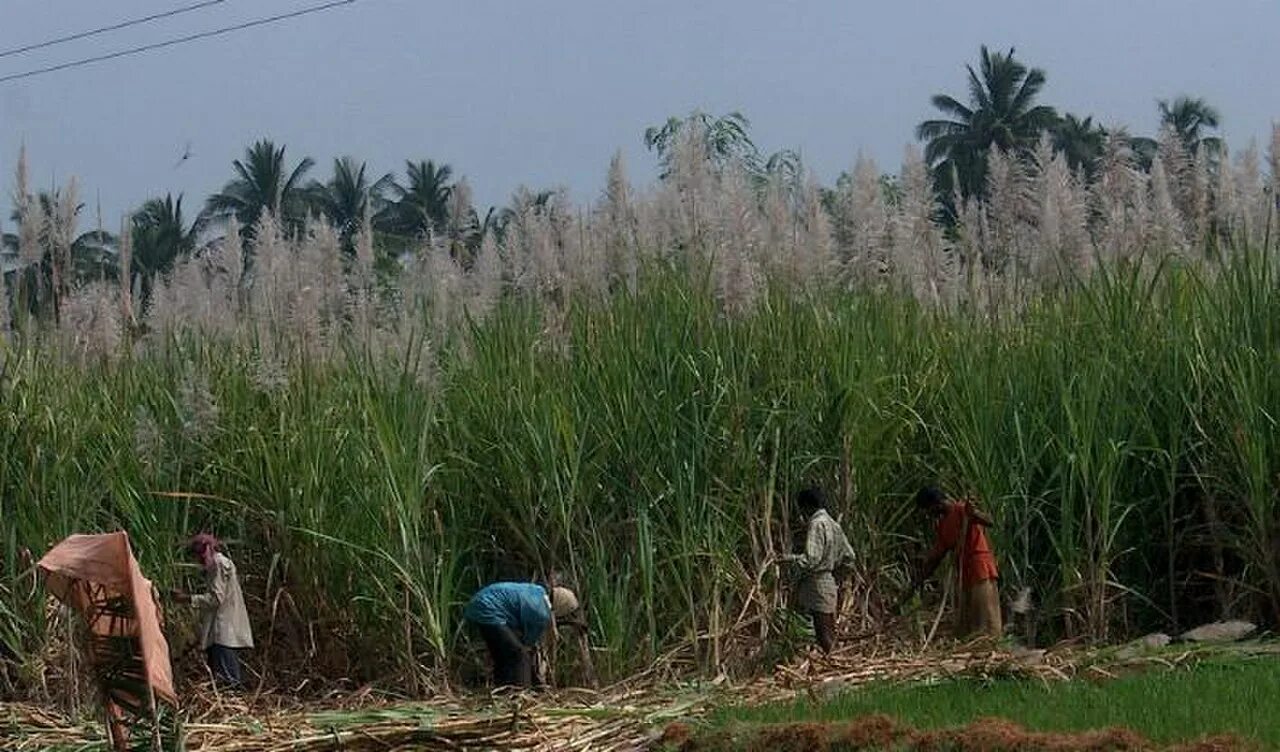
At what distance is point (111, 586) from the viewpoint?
364 inches

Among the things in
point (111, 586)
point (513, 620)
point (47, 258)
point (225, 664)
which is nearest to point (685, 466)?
point (513, 620)

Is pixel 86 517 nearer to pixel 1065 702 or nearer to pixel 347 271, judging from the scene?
pixel 347 271

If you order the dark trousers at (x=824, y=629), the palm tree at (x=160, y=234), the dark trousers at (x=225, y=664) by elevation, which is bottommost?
the dark trousers at (x=824, y=629)

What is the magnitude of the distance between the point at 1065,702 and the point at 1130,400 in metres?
3.32

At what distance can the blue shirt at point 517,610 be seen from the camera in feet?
35.8

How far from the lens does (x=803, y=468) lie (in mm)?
11867

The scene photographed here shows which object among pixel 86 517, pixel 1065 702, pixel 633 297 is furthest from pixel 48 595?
pixel 1065 702

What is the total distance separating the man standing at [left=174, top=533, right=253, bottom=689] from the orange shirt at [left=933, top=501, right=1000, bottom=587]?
416 cm

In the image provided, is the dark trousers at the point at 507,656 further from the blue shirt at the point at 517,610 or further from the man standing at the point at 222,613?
the man standing at the point at 222,613

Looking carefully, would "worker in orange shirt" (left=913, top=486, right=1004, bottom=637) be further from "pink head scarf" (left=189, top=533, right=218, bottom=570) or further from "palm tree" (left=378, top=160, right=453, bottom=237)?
"palm tree" (left=378, top=160, right=453, bottom=237)

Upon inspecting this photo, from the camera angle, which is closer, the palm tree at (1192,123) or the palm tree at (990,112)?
the palm tree at (1192,123)

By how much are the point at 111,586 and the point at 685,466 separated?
363 cm

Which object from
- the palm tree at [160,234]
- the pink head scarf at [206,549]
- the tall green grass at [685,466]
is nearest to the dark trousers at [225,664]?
the tall green grass at [685,466]

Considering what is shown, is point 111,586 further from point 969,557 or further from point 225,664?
point 969,557
